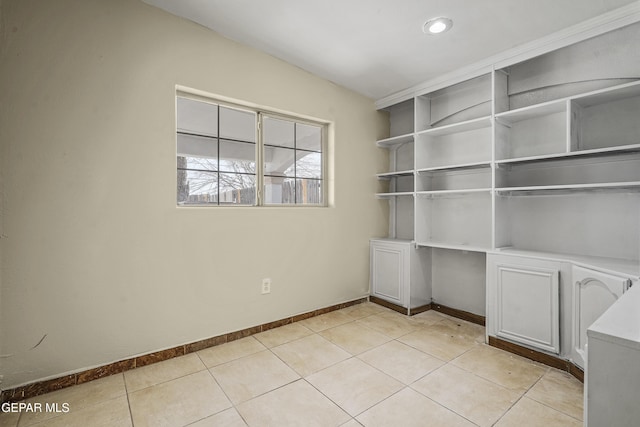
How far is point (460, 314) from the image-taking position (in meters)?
3.17

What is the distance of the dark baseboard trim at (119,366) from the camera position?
1.83 m

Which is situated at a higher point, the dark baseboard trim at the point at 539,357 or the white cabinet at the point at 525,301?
the white cabinet at the point at 525,301

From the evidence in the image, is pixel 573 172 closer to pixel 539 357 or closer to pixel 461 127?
pixel 461 127

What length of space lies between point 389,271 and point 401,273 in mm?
175

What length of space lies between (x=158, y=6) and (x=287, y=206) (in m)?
1.85

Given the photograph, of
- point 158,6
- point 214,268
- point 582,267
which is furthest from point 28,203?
point 582,267

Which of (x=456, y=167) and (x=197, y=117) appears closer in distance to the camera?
(x=197, y=117)

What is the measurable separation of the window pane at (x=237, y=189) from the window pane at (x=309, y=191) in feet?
1.72

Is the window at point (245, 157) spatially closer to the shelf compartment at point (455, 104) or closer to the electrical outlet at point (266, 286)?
the electrical outlet at point (266, 286)

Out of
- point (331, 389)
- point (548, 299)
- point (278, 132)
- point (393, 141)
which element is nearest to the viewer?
point (331, 389)

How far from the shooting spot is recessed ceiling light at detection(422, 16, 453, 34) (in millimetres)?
2207

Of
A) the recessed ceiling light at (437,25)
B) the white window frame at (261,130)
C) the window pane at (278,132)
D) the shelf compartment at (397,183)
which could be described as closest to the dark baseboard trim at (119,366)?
the white window frame at (261,130)

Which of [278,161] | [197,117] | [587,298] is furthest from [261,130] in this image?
[587,298]

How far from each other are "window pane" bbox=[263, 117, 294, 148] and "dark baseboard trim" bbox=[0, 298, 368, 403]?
173 cm
